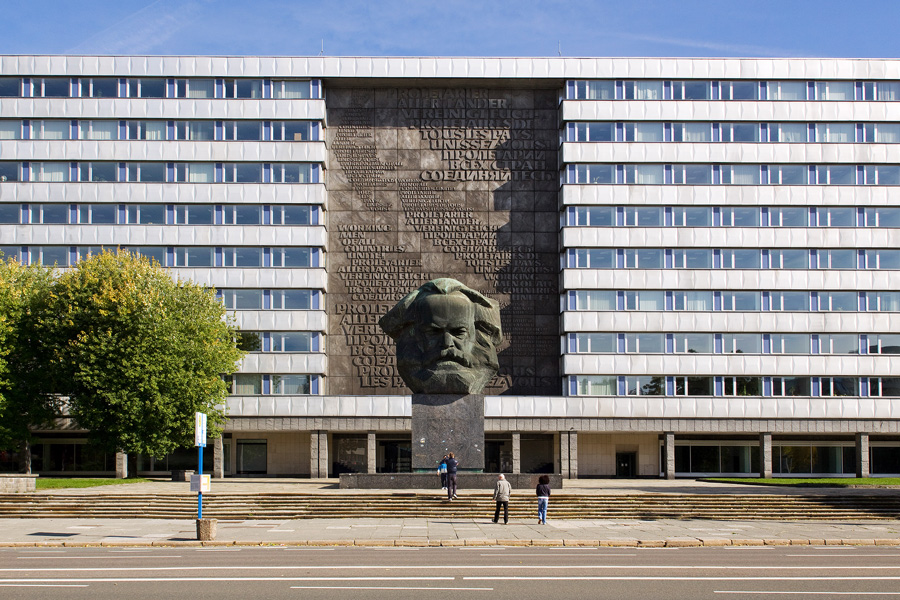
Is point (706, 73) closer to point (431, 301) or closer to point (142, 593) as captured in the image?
point (431, 301)

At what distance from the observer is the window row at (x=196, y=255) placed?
62.7 m

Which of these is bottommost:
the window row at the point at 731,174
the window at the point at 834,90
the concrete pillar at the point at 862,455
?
the concrete pillar at the point at 862,455

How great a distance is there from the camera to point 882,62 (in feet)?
208

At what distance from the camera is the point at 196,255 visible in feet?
207

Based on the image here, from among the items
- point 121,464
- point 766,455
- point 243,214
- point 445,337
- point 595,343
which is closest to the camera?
point 445,337

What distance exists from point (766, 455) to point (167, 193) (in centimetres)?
4641

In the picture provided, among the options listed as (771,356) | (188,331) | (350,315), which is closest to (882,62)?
(771,356)

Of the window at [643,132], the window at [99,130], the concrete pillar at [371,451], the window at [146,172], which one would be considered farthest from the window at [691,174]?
the window at [99,130]

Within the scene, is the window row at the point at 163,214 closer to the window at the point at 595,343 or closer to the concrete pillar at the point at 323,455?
the concrete pillar at the point at 323,455

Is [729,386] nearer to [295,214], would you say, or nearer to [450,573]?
[295,214]

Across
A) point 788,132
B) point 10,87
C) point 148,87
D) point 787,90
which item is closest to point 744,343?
point 788,132

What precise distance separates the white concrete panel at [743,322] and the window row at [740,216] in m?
6.50

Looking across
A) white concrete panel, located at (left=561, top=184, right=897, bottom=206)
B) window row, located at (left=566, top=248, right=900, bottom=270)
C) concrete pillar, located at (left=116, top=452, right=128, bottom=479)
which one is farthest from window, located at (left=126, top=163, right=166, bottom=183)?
window row, located at (left=566, top=248, right=900, bottom=270)

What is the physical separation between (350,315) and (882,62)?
42583mm
